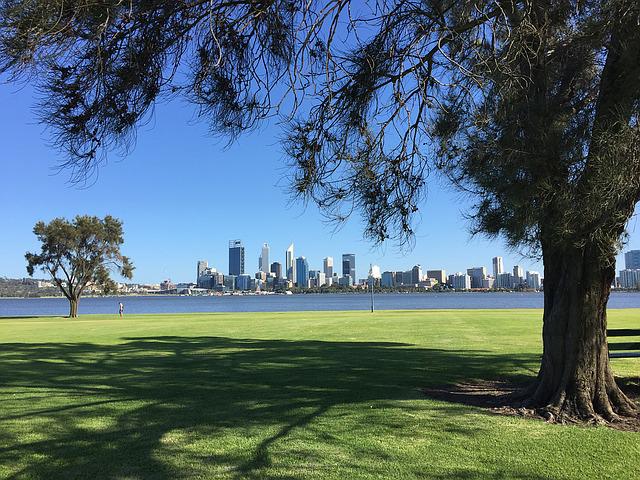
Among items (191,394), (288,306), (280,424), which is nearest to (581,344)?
(280,424)

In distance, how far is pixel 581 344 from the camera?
7.39 meters

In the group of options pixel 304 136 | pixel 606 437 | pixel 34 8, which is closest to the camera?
pixel 34 8

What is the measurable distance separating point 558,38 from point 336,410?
571 cm

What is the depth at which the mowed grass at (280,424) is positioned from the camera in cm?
529

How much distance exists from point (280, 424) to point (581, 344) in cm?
421

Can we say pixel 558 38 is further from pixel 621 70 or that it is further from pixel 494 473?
pixel 494 473

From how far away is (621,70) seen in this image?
20.5 ft

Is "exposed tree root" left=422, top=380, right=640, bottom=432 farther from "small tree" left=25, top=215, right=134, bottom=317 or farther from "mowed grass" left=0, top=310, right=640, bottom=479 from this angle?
"small tree" left=25, top=215, right=134, bottom=317

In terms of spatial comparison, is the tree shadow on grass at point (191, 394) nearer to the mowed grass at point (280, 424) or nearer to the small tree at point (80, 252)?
the mowed grass at point (280, 424)

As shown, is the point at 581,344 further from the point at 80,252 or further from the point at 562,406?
the point at 80,252

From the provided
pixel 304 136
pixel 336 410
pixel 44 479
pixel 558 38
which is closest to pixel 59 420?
pixel 44 479

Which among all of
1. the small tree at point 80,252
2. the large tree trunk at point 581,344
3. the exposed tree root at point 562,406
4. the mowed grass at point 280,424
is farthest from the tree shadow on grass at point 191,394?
the small tree at point 80,252

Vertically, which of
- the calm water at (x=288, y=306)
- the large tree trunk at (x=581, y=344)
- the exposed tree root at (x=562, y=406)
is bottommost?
the calm water at (x=288, y=306)

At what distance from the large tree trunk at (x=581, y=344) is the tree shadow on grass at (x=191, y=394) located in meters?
1.36
